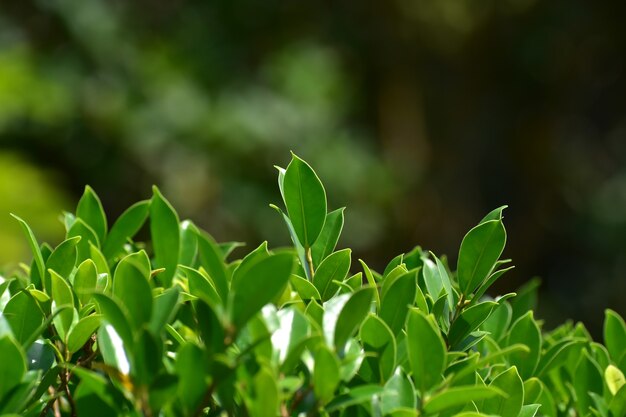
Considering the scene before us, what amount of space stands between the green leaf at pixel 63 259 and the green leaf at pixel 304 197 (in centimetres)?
18

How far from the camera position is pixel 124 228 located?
853 mm

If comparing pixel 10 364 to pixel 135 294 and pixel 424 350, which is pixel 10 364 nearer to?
pixel 135 294

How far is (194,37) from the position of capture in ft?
20.9

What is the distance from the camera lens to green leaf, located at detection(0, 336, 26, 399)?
514 millimetres

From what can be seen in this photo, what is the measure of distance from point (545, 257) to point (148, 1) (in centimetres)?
368

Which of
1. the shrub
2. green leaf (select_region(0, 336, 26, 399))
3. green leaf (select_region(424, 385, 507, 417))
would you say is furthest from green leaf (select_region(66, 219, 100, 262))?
green leaf (select_region(424, 385, 507, 417))

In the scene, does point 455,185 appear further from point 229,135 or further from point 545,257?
point 229,135

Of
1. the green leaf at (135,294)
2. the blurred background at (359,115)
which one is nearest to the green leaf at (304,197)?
the green leaf at (135,294)

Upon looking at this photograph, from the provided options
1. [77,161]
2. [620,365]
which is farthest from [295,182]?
[77,161]

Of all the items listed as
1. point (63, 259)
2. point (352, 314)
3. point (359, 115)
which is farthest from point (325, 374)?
point (359, 115)

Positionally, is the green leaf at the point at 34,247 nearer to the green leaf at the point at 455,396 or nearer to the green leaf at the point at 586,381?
the green leaf at the point at 455,396

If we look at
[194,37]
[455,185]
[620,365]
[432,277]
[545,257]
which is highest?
[194,37]

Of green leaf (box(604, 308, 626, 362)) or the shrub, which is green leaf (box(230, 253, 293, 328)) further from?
green leaf (box(604, 308, 626, 362))

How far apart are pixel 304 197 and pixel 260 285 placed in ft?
0.73
